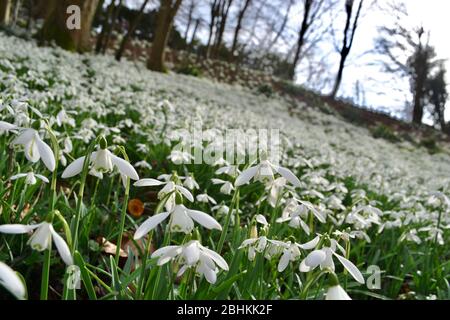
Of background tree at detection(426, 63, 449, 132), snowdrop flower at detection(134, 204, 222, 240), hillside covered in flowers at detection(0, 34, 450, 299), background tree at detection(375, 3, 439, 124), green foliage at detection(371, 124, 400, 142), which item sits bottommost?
hillside covered in flowers at detection(0, 34, 450, 299)

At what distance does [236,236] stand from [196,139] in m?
1.99

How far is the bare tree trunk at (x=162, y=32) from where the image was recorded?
36.3 ft

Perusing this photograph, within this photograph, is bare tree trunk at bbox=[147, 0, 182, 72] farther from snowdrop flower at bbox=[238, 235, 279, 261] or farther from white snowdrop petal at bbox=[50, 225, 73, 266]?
white snowdrop petal at bbox=[50, 225, 73, 266]

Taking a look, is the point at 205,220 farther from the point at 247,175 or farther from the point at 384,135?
the point at 384,135

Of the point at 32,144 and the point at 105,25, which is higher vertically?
the point at 105,25

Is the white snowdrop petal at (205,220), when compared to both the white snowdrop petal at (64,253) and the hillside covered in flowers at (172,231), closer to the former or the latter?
the hillside covered in flowers at (172,231)

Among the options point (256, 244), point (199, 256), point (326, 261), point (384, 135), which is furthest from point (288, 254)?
point (384, 135)

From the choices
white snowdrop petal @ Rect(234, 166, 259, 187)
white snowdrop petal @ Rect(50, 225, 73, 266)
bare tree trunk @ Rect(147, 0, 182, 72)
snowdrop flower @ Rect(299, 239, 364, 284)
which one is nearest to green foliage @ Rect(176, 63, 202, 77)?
bare tree trunk @ Rect(147, 0, 182, 72)

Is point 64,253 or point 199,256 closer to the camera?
point 64,253

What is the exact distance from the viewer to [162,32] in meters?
11.5

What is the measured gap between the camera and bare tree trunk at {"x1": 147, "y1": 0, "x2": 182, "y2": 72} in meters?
11.1
